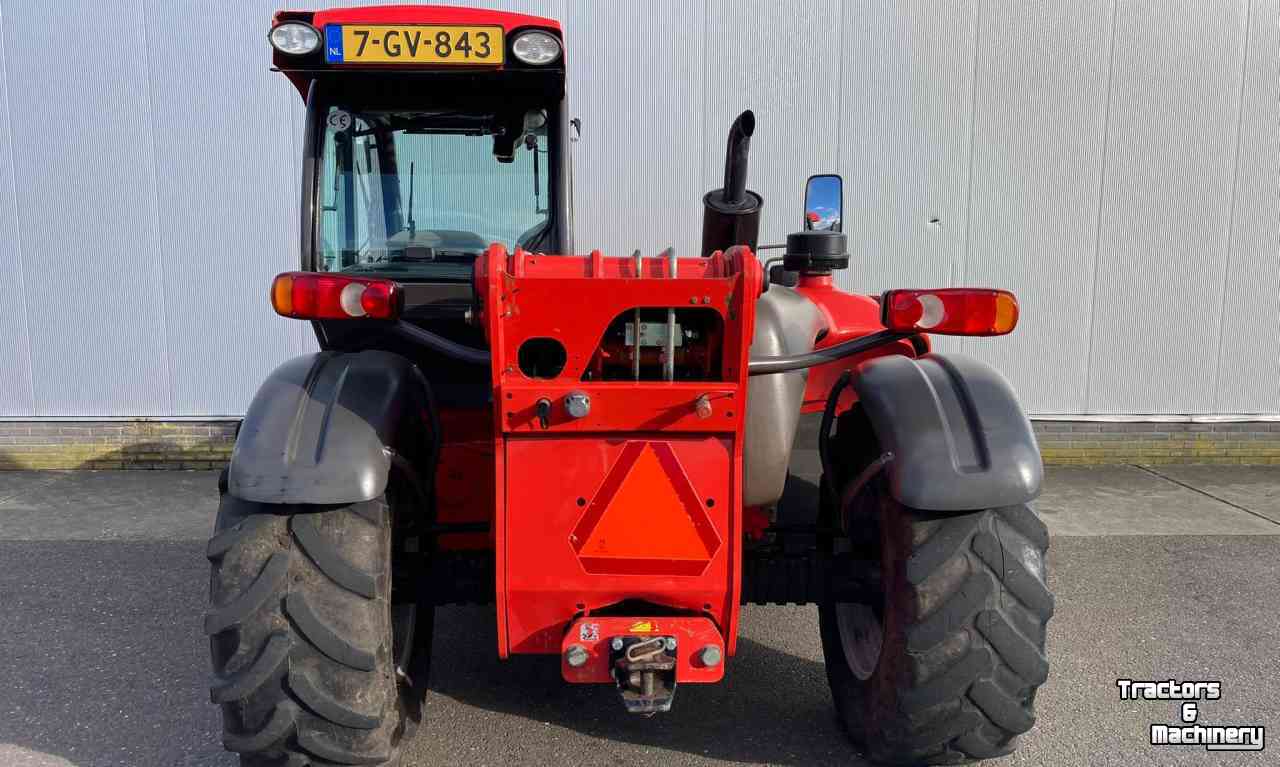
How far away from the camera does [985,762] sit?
9.02 feet

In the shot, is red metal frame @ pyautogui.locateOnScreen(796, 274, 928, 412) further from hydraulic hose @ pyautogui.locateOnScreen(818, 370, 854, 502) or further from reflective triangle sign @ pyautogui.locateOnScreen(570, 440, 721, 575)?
reflective triangle sign @ pyautogui.locateOnScreen(570, 440, 721, 575)

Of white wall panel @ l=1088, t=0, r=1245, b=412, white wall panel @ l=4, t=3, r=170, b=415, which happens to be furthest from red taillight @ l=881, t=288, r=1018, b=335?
white wall panel @ l=4, t=3, r=170, b=415

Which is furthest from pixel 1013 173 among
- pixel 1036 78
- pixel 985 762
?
pixel 985 762

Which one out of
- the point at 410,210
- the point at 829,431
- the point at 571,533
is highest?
the point at 410,210

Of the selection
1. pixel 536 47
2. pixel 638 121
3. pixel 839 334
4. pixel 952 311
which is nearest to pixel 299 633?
pixel 952 311

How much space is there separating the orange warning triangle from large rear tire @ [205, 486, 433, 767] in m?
0.61

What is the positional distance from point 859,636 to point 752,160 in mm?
4392

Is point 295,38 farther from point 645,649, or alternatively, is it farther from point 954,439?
point 954,439

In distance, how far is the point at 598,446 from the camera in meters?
Answer: 2.20

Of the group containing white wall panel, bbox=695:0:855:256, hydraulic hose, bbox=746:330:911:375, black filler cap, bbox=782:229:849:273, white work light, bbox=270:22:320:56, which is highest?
white wall panel, bbox=695:0:855:256

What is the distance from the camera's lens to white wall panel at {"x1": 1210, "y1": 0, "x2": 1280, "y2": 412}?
6508 millimetres

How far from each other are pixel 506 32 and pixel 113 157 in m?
4.72

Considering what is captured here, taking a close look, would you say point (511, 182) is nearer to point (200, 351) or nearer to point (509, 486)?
point (509, 486)

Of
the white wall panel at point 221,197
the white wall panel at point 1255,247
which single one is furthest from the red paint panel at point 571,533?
the white wall panel at point 1255,247
